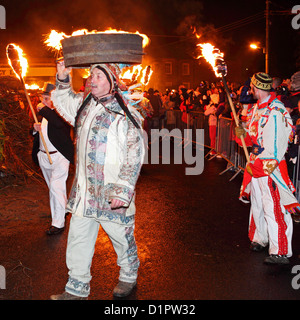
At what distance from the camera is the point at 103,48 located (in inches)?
146

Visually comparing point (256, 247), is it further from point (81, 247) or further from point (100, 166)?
point (100, 166)

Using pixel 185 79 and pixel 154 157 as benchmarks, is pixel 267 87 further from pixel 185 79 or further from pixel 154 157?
pixel 185 79

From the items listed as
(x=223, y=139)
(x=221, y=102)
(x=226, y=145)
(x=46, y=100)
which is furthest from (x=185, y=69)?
(x=46, y=100)

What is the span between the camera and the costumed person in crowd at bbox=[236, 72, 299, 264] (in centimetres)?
494

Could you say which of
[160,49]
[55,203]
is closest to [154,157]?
[55,203]

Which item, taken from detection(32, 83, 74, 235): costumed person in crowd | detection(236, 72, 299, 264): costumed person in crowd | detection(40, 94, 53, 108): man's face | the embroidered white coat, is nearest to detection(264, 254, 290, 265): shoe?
detection(236, 72, 299, 264): costumed person in crowd

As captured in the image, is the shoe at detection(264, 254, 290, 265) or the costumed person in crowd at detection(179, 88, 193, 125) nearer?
the shoe at detection(264, 254, 290, 265)

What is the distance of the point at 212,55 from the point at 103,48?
201cm

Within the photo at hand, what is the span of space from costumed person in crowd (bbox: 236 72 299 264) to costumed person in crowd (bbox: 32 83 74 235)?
8.17ft

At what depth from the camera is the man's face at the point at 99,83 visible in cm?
391

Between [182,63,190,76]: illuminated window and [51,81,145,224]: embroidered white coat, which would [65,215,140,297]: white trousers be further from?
[182,63,190,76]: illuminated window

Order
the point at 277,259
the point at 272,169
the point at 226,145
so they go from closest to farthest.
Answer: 1. the point at 272,169
2. the point at 277,259
3. the point at 226,145

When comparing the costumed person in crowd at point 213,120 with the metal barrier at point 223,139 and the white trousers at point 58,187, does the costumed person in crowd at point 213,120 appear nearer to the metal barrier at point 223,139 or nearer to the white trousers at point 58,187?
the metal barrier at point 223,139

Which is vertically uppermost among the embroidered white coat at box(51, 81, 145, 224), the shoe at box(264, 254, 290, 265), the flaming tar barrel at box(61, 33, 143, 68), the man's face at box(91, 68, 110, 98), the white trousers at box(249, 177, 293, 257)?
the flaming tar barrel at box(61, 33, 143, 68)
